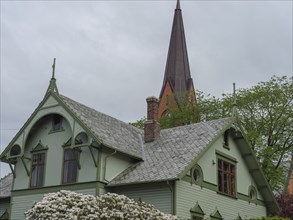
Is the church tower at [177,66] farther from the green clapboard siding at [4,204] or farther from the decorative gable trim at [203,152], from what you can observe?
the decorative gable trim at [203,152]

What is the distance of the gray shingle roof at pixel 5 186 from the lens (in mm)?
28844

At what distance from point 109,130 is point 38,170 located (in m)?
4.26

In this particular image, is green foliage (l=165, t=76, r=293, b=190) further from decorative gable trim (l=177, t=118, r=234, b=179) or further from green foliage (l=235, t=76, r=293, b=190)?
decorative gable trim (l=177, t=118, r=234, b=179)

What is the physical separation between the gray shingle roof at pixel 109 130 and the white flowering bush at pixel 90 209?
192 inches

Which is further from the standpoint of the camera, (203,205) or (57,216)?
(203,205)

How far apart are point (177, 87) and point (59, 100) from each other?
3826 cm

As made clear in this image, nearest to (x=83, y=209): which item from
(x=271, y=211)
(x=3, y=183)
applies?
(x=3, y=183)

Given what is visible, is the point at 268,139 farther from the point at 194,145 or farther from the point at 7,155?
the point at 7,155

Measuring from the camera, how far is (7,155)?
26859mm

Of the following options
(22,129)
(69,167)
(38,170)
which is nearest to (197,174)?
(69,167)

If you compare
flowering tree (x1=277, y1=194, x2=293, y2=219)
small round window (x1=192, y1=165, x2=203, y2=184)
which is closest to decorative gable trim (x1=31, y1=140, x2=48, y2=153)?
small round window (x1=192, y1=165, x2=203, y2=184)

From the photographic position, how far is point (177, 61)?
216ft

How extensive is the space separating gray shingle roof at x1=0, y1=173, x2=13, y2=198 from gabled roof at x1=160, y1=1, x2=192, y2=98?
109 feet

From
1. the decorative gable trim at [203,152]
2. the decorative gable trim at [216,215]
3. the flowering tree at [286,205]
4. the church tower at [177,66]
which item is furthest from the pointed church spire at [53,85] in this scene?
the church tower at [177,66]
